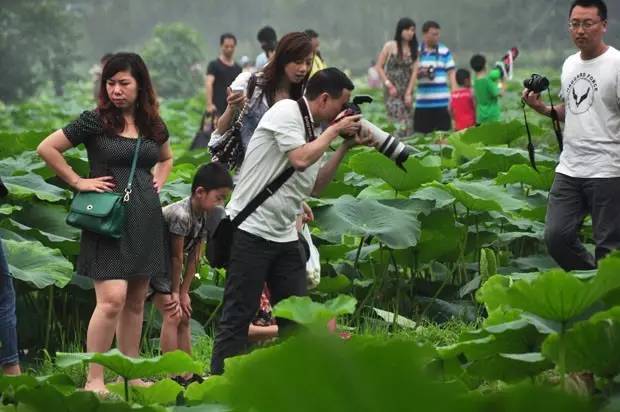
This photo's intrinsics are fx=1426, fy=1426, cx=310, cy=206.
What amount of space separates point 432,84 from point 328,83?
25.9 ft

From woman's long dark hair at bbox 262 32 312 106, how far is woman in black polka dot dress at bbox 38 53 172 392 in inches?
15.7

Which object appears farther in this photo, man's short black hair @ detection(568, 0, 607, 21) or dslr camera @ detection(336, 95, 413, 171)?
man's short black hair @ detection(568, 0, 607, 21)

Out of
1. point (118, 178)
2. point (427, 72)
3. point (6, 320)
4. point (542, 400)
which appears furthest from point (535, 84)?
point (427, 72)

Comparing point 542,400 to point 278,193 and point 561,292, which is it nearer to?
point 561,292

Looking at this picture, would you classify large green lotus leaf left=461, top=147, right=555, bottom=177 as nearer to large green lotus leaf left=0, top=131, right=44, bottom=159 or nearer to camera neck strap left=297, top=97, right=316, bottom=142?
large green lotus leaf left=0, top=131, right=44, bottom=159

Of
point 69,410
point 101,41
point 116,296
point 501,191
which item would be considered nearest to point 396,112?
point 501,191

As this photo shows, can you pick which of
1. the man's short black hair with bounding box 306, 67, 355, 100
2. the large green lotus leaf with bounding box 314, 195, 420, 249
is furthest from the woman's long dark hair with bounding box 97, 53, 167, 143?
the large green lotus leaf with bounding box 314, 195, 420, 249

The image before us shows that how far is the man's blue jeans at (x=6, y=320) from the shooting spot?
14.2 feet

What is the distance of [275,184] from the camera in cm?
435

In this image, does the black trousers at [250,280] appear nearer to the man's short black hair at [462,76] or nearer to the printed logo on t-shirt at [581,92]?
the printed logo on t-shirt at [581,92]

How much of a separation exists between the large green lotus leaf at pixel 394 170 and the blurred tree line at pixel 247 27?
29.5 ft

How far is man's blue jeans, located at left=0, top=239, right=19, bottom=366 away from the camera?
4.32 meters

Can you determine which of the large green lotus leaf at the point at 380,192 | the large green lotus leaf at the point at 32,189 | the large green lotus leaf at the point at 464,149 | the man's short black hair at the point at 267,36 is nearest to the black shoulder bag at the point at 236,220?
the large green lotus leaf at the point at 32,189

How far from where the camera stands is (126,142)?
4660mm
